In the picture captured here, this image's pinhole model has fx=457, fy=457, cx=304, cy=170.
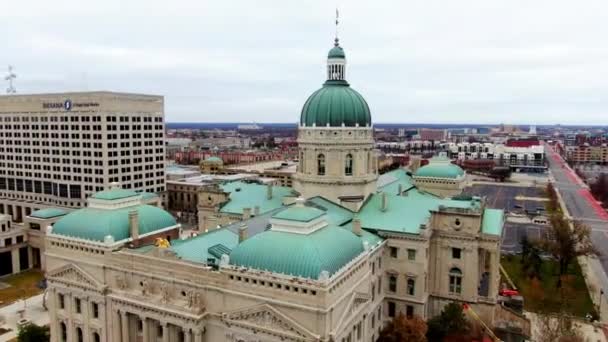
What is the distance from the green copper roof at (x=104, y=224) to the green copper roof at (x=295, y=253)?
18377 millimetres

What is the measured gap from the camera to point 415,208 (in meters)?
71.9

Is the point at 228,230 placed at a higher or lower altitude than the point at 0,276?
higher

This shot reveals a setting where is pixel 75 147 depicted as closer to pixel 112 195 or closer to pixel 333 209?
pixel 112 195

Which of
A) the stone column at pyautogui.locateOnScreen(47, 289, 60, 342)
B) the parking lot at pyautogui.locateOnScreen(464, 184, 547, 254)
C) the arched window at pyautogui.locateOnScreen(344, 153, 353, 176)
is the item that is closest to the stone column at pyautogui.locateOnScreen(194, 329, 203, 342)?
the stone column at pyautogui.locateOnScreen(47, 289, 60, 342)

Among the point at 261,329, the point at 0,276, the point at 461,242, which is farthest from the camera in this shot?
the point at 0,276

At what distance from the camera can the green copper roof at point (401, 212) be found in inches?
2699

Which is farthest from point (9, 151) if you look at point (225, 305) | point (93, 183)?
point (225, 305)

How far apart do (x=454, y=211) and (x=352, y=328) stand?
2689cm

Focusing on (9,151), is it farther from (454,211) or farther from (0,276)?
(454,211)

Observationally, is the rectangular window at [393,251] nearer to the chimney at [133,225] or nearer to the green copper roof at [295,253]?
the green copper roof at [295,253]

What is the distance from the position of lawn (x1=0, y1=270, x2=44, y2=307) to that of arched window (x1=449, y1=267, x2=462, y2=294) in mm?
72804

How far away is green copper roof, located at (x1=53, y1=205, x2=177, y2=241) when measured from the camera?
194 ft

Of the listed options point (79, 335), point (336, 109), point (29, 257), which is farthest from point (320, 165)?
point (29, 257)

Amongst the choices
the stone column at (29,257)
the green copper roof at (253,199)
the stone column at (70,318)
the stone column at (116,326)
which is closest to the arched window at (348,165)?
the green copper roof at (253,199)
